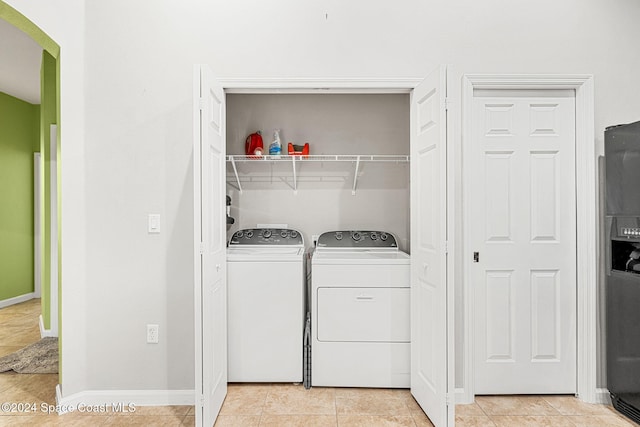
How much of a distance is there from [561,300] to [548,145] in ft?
3.30

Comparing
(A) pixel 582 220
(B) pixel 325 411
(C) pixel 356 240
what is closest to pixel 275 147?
(C) pixel 356 240

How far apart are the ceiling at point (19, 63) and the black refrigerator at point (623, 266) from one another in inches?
178

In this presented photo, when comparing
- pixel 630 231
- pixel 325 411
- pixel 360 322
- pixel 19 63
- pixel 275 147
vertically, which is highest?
pixel 19 63

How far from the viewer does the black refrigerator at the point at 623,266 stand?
219cm

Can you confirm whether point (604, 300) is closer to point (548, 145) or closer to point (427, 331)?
point (548, 145)

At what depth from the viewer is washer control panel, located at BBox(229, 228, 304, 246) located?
10.1 ft

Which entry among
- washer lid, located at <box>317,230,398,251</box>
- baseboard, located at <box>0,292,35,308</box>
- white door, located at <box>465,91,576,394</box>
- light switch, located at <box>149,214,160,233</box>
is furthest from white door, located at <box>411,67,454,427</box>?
baseboard, located at <box>0,292,35,308</box>

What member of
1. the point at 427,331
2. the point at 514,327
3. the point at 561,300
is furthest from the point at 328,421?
the point at 561,300

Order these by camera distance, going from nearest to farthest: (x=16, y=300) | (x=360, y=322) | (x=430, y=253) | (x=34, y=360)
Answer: (x=430, y=253)
(x=360, y=322)
(x=34, y=360)
(x=16, y=300)

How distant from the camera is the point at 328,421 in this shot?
2.24 meters

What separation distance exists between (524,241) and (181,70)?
246cm

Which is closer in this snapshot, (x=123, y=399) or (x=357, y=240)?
(x=123, y=399)

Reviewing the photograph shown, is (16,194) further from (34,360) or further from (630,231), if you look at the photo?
(630,231)

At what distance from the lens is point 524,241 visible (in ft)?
8.38
